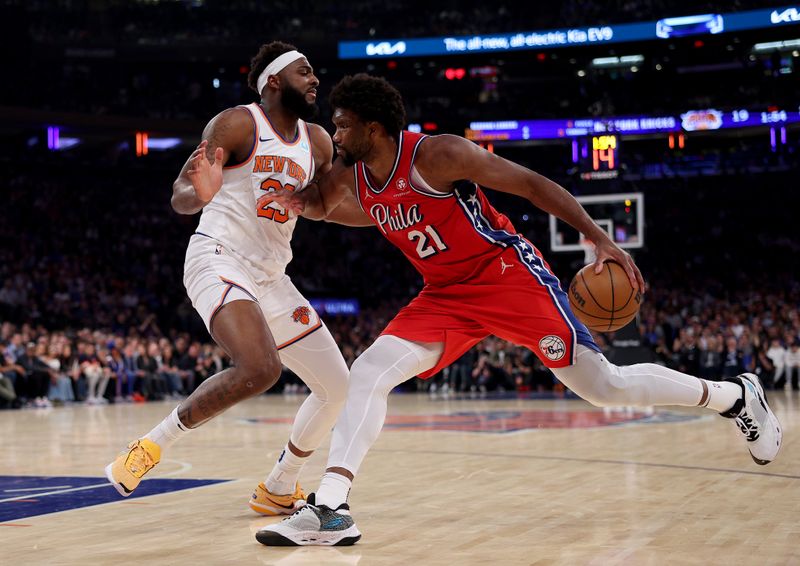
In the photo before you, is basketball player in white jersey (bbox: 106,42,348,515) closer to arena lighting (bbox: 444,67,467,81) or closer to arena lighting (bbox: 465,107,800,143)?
arena lighting (bbox: 465,107,800,143)

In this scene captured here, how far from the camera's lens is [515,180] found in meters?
4.16

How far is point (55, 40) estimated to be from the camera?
28.3 meters

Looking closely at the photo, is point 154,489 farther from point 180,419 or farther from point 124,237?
point 124,237

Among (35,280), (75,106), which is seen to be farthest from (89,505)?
(75,106)

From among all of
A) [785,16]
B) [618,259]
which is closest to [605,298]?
[618,259]

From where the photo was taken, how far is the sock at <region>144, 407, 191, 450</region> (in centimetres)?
446

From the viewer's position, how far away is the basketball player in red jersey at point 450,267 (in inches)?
Result: 165

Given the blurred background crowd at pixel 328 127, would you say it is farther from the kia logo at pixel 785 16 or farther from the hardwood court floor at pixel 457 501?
the hardwood court floor at pixel 457 501

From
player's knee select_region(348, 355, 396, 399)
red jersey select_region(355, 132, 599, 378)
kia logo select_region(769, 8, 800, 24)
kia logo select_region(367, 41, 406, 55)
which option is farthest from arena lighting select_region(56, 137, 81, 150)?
player's knee select_region(348, 355, 396, 399)

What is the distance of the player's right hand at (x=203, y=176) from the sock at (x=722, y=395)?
2.49 meters

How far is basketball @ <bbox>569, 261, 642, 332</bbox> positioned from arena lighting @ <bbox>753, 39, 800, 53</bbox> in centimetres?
2670

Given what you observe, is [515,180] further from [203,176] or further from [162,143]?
[162,143]

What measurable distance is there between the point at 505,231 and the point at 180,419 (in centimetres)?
173

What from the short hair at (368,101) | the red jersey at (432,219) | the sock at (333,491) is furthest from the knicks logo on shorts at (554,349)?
the short hair at (368,101)
